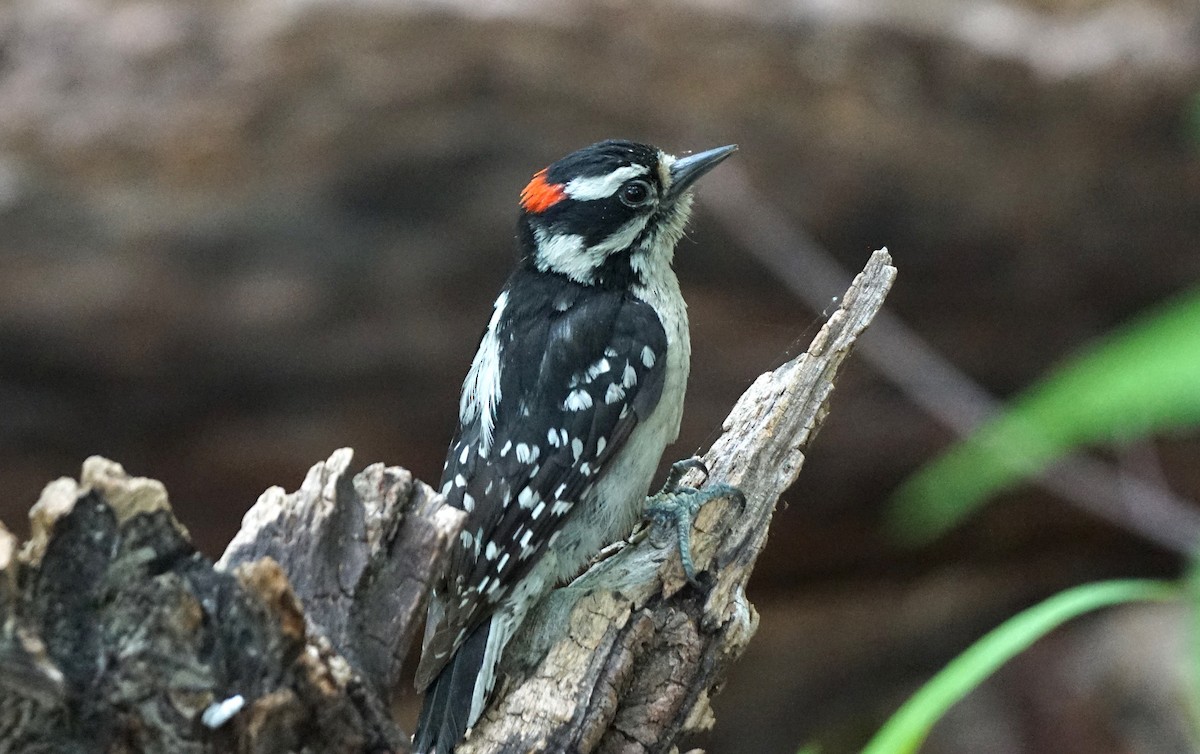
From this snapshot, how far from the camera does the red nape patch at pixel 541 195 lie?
2.99 metres

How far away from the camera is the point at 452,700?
8.07 ft

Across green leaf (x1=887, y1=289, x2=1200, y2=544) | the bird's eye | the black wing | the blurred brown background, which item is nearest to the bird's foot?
the black wing

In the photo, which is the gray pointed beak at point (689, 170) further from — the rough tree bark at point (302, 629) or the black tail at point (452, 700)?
the black tail at point (452, 700)

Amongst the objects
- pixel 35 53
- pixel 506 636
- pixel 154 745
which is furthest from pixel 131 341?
pixel 154 745

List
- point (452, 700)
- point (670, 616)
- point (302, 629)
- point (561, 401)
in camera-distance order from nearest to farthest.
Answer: point (302, 629), point (670, 616), point (452, 700), point (561, 401)

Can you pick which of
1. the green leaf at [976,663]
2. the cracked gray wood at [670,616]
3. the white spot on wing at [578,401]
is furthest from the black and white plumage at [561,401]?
the green leaf at [976,663]

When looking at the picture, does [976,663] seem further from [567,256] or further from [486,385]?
[567,256]

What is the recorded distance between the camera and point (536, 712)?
2.20 m

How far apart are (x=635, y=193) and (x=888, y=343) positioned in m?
2.22

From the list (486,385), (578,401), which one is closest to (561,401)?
(578,401)

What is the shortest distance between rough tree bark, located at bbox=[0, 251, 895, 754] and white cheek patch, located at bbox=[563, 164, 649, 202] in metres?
0.67

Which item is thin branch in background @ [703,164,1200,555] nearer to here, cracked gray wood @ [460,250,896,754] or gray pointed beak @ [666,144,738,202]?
gray pointed beak @ [666,144,738,202]

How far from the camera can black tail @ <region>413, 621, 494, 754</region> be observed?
7.80ft

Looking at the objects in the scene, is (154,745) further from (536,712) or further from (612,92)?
(612,92)
